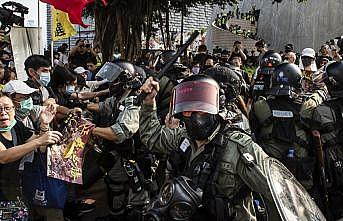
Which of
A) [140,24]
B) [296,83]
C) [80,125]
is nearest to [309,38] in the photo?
[140,24]

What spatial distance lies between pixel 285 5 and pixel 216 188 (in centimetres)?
2524

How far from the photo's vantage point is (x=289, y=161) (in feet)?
15.9

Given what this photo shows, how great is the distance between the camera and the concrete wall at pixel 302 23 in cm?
2472

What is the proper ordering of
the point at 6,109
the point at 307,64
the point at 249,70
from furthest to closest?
the point at 249,70 < the point at 307,64 < the point at 6,109

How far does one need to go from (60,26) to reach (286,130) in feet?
20.6

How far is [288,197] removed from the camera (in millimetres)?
2143

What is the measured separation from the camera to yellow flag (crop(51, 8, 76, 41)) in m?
9.73

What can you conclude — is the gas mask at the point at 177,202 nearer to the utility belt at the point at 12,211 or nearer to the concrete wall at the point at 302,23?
the utility belt at the point at 12,211

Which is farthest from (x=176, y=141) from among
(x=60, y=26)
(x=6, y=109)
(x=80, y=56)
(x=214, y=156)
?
(x=80, y=56)

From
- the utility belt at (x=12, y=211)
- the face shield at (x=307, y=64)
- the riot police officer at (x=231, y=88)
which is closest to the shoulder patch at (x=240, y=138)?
the riot police officer at (x=231, y=88)

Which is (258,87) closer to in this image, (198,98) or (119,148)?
→ (119,148)

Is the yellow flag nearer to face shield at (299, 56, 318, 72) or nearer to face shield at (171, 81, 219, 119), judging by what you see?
face shield at (299, 56, 318, 72)

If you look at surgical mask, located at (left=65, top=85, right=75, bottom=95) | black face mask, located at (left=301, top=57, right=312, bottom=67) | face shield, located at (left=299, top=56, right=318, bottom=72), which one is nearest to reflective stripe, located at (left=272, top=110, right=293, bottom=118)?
surgical mask, located at (left=65, top=85, right=75, bottom=95)

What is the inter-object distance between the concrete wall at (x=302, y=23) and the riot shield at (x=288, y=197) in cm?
2368
